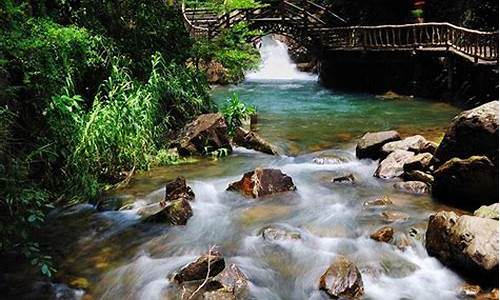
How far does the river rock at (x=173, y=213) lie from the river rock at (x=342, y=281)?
2.28m

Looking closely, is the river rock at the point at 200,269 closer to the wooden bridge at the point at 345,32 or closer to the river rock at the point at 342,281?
the river rock at the point at 342,281

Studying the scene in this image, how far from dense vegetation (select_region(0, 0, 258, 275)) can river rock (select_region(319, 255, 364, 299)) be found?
2.58m

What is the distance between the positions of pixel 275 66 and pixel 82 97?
23.4 metres

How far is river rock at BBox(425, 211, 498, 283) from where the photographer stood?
4973 millimetres

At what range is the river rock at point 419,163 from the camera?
8.26 m

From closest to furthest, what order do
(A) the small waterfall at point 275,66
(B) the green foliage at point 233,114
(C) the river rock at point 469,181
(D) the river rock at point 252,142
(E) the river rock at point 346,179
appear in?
(C) the river rock at point 469,181 < (E) the river rock at point 346,179 < (D) the river rock at point 252,142 < (B) the green foliage at point 233,114 < (A) the small waterfall at point 275,66

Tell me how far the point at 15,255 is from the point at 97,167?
2488 millimetres

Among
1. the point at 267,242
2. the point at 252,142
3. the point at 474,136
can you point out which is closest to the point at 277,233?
the point at 267,242

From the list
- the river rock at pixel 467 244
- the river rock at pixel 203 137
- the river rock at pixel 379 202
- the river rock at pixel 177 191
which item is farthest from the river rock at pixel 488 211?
the river rock at pixel 203 137

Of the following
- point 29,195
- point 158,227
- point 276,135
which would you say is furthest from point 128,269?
point 276,135

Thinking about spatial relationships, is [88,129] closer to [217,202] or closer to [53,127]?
[53,127]

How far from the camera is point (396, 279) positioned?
17.6 ft

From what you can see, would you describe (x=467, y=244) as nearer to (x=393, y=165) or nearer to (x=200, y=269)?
(x=200, y=269)

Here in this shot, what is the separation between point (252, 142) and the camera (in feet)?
34.9
